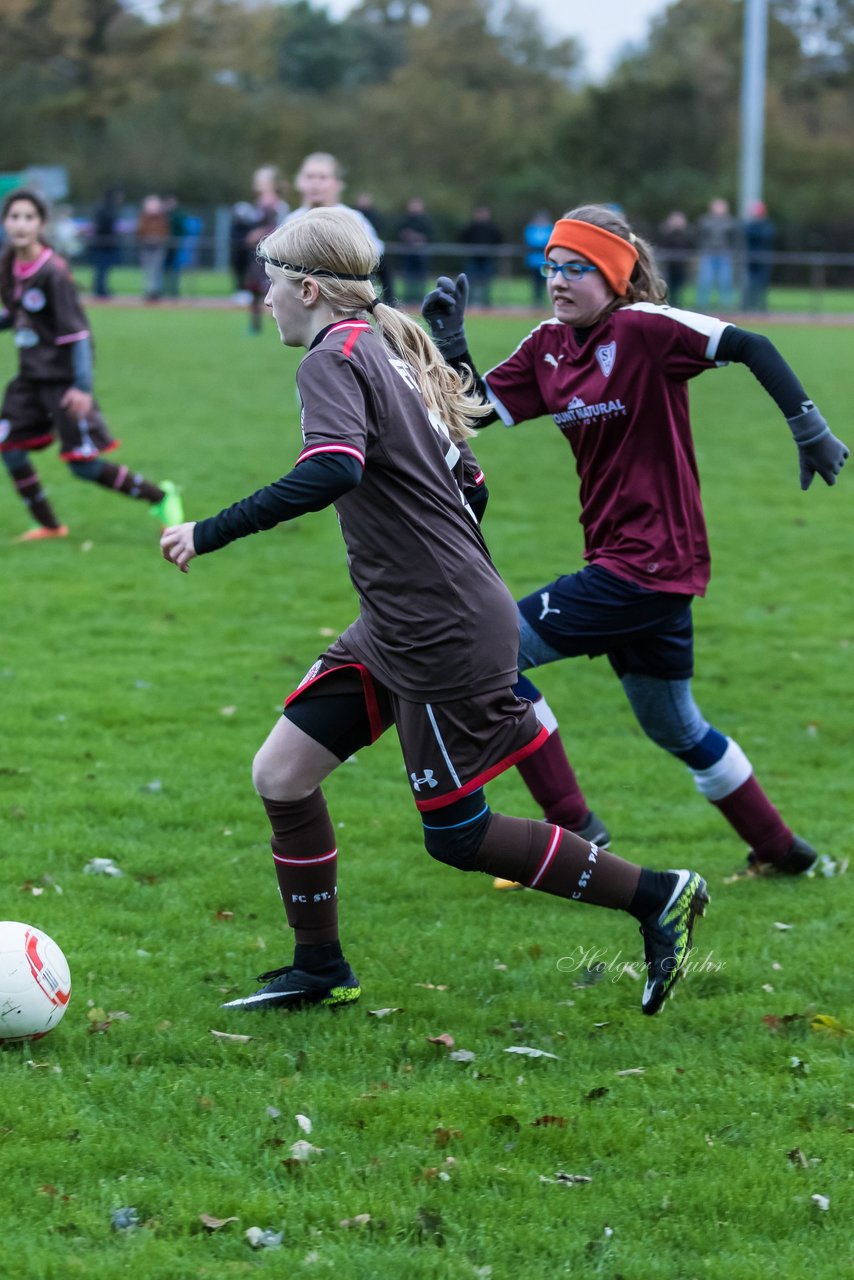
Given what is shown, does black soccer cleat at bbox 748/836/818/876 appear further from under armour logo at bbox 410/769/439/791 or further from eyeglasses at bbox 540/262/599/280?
eyeglasses at bbox 540/262/599/280

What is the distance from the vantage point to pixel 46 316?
385 inches

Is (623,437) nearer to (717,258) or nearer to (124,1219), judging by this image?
(124,1219)

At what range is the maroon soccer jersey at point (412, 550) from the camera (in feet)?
12.6

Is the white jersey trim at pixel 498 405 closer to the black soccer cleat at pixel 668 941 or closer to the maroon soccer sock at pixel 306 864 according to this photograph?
the maroon soccer sock at pixel 306 864

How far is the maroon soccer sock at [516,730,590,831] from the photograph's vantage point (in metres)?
5.44

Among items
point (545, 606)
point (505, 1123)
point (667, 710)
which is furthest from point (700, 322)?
point (505, 1123)

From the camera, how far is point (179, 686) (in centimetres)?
777

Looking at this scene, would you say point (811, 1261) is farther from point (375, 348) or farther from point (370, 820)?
point (370, 820)

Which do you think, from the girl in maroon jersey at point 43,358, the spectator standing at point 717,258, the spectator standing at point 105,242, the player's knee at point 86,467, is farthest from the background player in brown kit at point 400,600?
the spectator standing at point 105,242

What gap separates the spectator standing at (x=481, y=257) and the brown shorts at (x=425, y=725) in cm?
2769

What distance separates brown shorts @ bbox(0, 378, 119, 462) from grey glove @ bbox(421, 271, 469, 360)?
215 inches

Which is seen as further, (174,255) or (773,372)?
(174,255)

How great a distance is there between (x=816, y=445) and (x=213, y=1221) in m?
2.69

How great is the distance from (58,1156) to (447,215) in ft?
155
